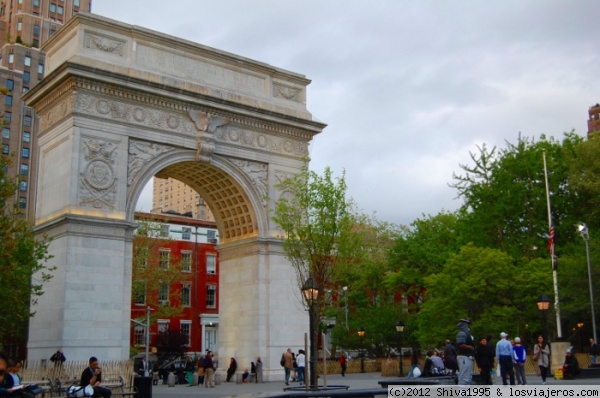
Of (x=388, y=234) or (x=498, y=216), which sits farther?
(x=388, y=234)

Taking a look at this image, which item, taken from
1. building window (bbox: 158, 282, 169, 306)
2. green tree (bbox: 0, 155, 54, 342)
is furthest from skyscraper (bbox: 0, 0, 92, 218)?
green tree (bbox: 0, 155, 54, 342)

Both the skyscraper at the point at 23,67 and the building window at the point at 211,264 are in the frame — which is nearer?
the building window at the point at 211,264

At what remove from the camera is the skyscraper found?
88250 millimetres

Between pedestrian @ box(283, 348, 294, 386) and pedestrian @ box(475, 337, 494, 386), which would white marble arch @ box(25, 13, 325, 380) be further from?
pedestrian @ box(475, 337, 494, 386)

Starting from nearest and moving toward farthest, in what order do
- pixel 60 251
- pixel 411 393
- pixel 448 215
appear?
1. pixel 411 393
2. pixel 60 251
3. pixel 448 215

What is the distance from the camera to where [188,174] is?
38.0 m

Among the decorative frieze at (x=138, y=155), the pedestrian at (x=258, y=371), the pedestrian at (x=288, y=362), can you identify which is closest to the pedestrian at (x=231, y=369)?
the pedestrian at (x=258, y=371)

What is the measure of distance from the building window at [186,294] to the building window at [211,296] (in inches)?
81.3

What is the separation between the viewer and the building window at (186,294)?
6481cm

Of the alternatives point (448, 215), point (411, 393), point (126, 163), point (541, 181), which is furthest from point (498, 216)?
point (411, 393)

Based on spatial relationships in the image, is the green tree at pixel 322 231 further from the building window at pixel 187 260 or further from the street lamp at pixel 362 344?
the building window at pixel 187 260

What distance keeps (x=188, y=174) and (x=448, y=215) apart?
28.4 m

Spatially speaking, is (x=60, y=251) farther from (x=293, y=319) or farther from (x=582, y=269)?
(x=582, y=269)

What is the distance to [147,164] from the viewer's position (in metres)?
33.9
